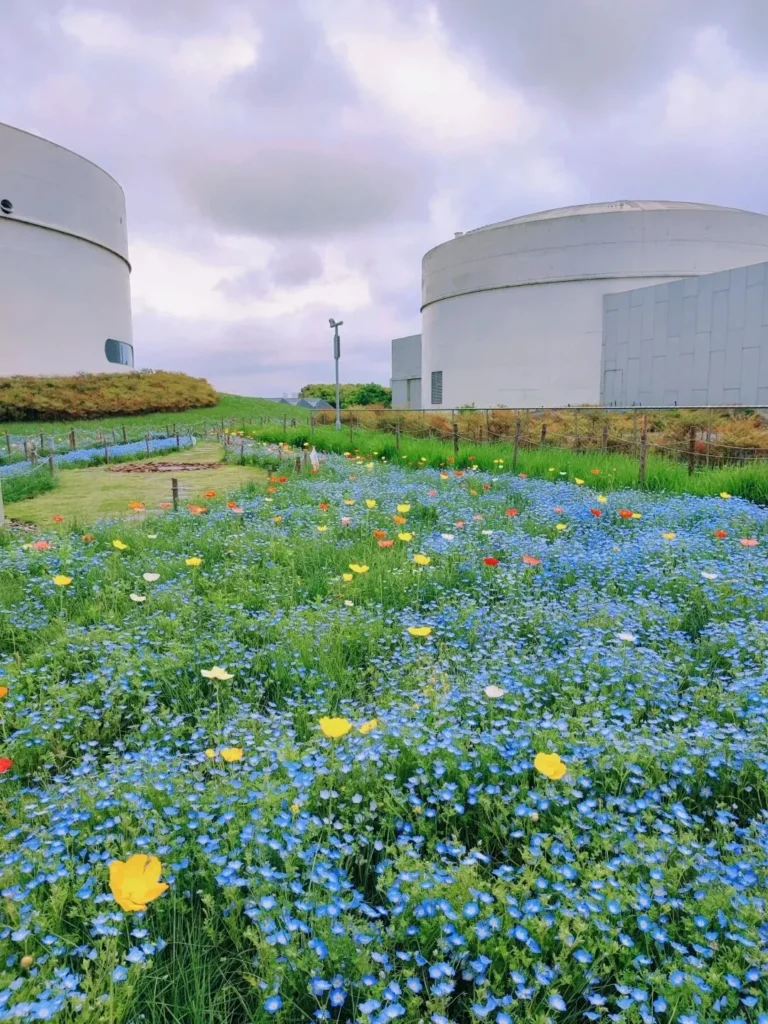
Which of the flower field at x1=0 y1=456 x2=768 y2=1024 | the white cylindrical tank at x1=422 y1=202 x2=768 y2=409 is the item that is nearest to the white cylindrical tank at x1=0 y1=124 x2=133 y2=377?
the white cylindrical tank at x1=422 y1=202 x2=768 y2=409

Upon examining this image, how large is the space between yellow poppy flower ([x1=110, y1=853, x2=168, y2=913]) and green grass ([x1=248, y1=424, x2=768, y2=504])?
806 cm

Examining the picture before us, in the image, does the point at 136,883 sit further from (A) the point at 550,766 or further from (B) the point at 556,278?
(B) the point at 556,278

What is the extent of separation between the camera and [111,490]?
37.7 feet

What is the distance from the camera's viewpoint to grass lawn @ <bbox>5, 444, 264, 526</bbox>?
9180 mm

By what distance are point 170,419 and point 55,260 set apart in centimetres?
1112

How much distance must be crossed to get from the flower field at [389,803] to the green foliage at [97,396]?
27.8m

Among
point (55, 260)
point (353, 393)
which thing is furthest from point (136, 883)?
point (353, 393)

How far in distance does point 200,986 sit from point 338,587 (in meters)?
3.13

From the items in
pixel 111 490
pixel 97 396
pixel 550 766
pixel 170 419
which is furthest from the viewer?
pixel 170 419

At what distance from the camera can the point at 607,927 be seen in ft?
5.29

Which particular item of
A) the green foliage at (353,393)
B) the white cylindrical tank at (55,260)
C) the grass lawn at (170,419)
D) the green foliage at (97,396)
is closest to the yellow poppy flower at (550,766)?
the grass lawn at (170,419)

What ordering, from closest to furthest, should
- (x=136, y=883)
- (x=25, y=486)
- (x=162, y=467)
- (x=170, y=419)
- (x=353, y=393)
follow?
(x=136, y=883) < (x=25, y=486) < (x=162, y=467) < (x=170, y=419) < (x=353, y=393)

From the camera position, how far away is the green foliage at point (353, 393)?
217ft

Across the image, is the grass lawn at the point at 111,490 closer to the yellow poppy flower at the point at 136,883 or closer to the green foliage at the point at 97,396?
the yellow poppy flower at the point at 136,883
